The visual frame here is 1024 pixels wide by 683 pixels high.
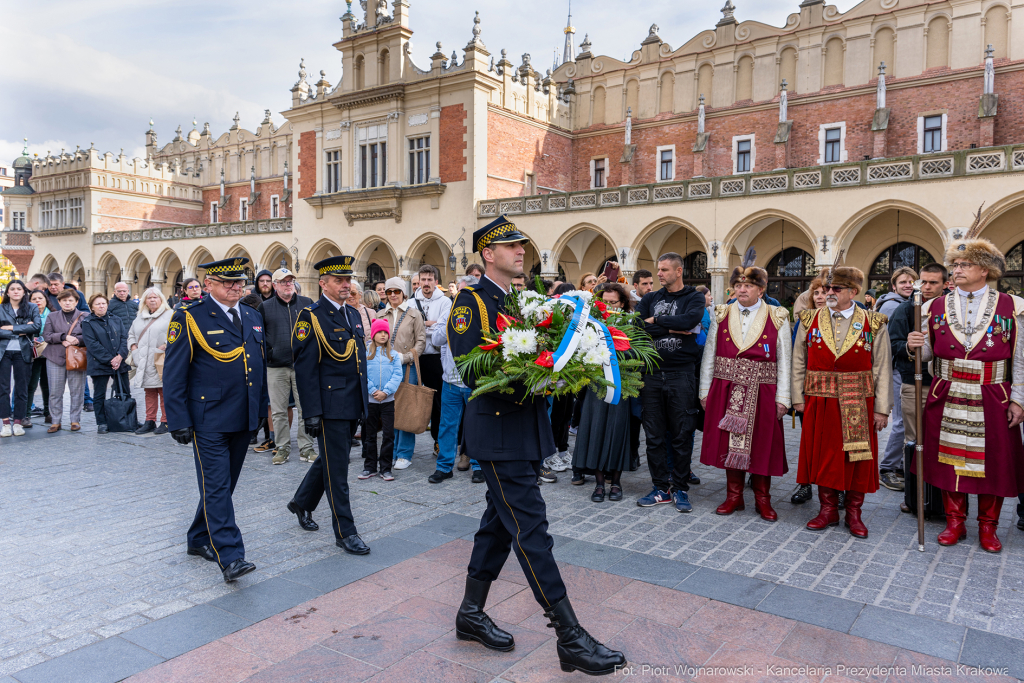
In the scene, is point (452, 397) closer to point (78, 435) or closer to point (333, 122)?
point (78, 435)

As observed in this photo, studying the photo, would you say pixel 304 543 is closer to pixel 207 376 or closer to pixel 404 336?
pixel 207 376

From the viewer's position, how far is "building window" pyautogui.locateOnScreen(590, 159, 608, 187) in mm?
29344

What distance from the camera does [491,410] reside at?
329cm

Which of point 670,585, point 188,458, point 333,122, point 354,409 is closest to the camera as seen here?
point 670,585

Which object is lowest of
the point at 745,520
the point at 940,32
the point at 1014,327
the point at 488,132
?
the point at 745,520

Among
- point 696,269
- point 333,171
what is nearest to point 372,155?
point 333,171

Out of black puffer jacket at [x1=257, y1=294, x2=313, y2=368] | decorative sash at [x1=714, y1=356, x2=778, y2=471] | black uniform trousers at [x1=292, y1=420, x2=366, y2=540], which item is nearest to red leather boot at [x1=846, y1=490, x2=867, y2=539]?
decorative sash at [x1=714, y1=356, x2=778, y2=471]

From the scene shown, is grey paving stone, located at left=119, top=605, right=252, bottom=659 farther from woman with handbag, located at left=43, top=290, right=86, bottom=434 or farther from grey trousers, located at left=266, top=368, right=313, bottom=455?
woman with handbag, located at left=43, top=290, right=86, bottom=434

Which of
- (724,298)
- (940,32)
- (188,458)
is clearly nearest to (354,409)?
(188,458)

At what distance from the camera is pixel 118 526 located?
17.1 feet

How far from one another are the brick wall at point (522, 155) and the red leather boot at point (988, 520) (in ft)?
73.3

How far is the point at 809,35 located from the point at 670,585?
25.5 m

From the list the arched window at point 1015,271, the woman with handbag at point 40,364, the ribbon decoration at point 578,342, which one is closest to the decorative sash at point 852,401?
the ribbon decoration at point 578,342

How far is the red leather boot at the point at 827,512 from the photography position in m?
5.28
